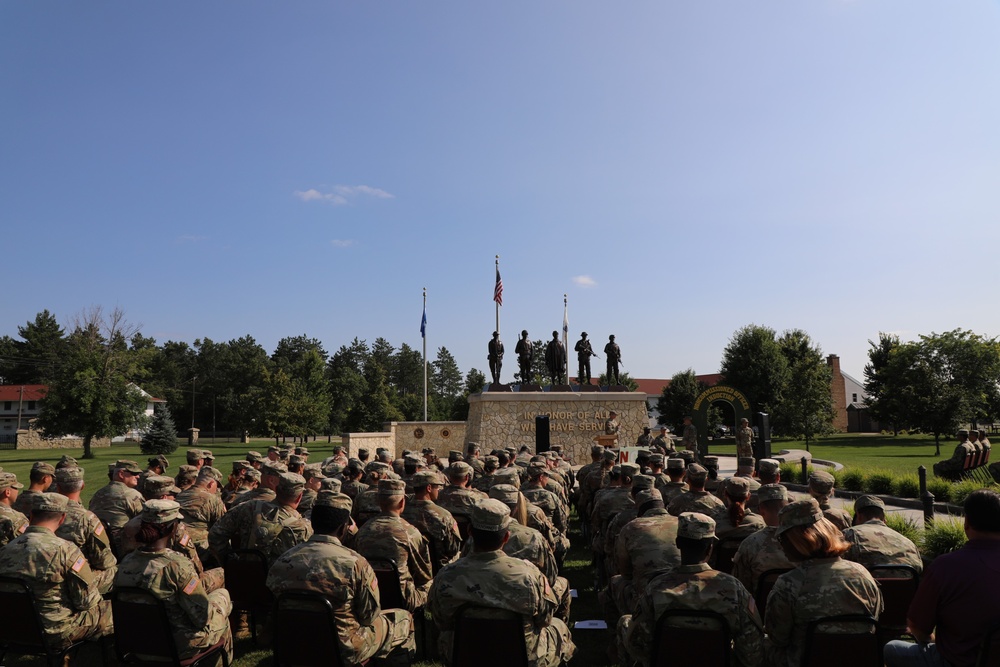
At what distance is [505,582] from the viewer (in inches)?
148

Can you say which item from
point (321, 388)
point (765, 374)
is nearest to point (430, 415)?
point (321, 388)

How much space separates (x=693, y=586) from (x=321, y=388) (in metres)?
60.3

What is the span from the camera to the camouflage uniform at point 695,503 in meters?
6.22

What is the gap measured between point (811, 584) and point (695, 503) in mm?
2713

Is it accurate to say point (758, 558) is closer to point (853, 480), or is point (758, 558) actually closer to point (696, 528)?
point (696, 528)

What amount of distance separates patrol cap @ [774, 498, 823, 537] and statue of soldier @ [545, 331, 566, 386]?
87.2 feet

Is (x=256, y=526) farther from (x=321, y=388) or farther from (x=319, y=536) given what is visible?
(x=321, y=388)

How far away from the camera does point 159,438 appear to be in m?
39.8

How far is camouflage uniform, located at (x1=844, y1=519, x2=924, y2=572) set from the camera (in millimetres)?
4813

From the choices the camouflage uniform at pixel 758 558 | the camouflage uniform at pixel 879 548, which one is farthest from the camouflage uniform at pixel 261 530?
the camouflage uniform at pixel 879 548

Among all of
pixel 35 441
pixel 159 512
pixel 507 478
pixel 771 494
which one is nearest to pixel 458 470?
pixel 507 478

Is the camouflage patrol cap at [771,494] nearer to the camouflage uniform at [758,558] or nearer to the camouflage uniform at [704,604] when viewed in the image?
the camouflage uniform at [758,558]

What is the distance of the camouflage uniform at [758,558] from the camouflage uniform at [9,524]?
5.85 metres

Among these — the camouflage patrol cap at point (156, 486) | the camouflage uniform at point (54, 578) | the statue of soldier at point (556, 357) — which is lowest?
the camouflage uniform at point (54, 578)
